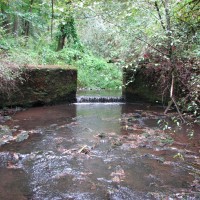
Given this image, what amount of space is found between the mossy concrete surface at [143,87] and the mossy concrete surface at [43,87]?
1.90 meters

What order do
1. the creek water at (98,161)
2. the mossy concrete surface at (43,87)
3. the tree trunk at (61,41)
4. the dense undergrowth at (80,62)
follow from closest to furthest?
the creek water at (98,161) → the mossy concrete surface at (43,87) → the dense undergrowth at (80,62) → the tree trunk at (61,41)

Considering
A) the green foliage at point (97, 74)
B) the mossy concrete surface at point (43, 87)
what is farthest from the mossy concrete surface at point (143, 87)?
the green foliage at point (97, 74)

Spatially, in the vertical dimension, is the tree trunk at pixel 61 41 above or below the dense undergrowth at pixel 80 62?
above

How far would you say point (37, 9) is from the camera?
14.5 m

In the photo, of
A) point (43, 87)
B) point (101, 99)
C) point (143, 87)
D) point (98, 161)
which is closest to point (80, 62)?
point (101, 99)

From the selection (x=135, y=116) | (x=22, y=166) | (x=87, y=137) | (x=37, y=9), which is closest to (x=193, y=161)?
(x=87, y=137)

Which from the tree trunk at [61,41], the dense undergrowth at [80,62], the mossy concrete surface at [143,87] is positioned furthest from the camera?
the tree trunk at [61,41]

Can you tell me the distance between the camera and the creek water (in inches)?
145

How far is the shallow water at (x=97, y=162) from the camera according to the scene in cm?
369

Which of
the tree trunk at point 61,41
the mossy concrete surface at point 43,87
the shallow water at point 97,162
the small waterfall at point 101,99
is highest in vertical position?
the tree trunk at point 61,41

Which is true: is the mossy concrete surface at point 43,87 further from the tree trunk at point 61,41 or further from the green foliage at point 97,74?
the tree trunk at point 61,41

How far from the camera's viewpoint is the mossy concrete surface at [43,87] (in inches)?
331

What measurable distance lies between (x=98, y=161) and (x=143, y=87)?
5.43 meters

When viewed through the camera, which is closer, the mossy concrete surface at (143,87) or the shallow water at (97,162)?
the shallow water at (97,162)
